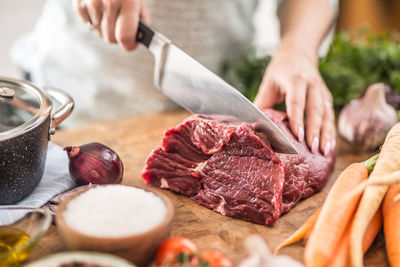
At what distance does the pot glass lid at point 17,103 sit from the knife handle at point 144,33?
731mm

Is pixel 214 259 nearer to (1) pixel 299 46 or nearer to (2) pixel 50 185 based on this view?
(2) pixel 50 185

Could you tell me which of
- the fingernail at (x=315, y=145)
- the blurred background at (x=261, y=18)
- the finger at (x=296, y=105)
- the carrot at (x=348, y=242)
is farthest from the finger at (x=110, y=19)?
the blurred background at (x=261, y=18)

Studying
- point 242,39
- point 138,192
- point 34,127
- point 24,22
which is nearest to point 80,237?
point 138,192

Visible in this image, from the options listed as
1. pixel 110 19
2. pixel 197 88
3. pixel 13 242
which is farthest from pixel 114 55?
pixel 13 242

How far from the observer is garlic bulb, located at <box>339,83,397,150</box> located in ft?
9.16

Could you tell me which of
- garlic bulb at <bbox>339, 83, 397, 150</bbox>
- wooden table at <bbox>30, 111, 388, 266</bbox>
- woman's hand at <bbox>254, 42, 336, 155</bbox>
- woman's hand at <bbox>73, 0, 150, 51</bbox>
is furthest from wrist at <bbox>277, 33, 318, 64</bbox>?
woman's hand at <bbox>73, 0, 150, 51</bbox>

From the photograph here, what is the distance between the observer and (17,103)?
2.01 m

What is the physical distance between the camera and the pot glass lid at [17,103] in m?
1.99

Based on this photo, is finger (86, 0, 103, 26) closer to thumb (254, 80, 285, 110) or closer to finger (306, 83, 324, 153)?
thumb (254, 80, 285, 110)

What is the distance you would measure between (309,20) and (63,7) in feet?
6.22

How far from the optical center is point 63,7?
3400 millimetres

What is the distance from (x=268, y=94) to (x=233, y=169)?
808mm

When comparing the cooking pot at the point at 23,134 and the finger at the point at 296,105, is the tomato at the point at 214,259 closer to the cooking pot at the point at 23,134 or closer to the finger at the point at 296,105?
the cooking pot at the point at 23,134

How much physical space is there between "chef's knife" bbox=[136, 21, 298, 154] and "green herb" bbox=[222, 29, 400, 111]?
3.33 feet
